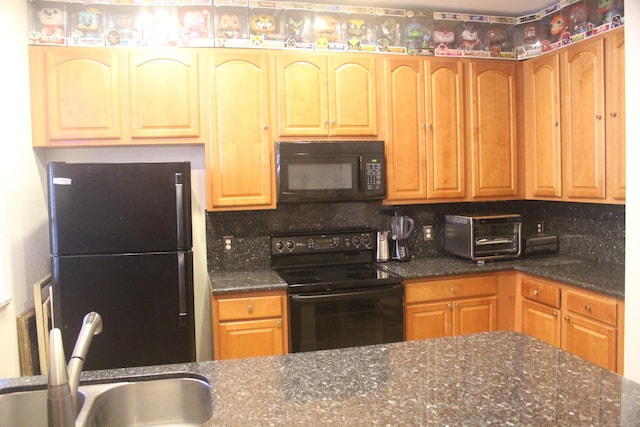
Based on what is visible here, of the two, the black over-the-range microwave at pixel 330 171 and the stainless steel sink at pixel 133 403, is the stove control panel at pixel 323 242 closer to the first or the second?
the black over-the-range microwave at pixel 330 171

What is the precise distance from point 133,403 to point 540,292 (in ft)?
8.11

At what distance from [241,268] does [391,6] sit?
2.06m

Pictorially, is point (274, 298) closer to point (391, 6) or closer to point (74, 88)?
point (74, 88)

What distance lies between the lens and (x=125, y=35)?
2.89 meters

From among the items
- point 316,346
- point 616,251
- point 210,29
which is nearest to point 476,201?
point 616,251

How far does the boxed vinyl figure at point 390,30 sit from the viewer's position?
10.7ft

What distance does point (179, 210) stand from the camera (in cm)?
258

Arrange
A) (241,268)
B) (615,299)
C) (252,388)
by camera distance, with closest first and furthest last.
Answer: (252,388) → (615,299) → (241,268)

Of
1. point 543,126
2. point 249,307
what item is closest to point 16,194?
point 249,307

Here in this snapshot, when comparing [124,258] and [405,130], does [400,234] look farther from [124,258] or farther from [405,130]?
[124,258]

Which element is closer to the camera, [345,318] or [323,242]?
[345,318]

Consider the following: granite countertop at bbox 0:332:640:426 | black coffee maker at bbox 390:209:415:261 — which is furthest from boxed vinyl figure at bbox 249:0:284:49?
granite countertop at bbox 0:332:640:426

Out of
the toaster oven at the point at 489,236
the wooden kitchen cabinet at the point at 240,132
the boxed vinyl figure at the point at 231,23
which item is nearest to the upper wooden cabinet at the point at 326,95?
the wooden kitchen cabinet at the point at 240,132

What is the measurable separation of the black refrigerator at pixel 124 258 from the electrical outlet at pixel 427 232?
179cm
